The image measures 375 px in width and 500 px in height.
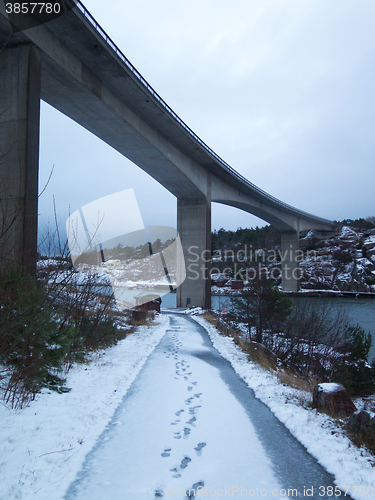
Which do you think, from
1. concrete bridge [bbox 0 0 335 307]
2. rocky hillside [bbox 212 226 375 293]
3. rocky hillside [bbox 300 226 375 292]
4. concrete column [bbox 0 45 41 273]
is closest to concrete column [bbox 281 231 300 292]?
rocky hillside [bbox 212 226 375 293]

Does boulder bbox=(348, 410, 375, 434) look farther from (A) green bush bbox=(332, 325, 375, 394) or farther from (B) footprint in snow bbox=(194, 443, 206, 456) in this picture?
(A) green bush bbox=(332, 325, 375, 394)

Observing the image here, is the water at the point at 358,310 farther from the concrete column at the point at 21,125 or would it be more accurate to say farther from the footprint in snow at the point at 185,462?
the concrete column at the point at 21,125

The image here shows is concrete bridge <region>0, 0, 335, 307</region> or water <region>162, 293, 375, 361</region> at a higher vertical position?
concrete bridge <region>0, 0, 335, 307</region>

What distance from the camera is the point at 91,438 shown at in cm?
431

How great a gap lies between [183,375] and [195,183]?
22674 millimetres

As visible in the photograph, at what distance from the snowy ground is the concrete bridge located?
223cm

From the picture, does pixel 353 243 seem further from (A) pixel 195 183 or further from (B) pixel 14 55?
(B) pixel 14 55

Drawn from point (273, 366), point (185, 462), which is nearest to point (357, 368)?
point (273, 366)

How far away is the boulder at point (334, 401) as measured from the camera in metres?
5.31

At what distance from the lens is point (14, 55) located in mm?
11836

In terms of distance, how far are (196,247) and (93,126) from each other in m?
15.1

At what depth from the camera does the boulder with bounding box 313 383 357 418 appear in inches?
209

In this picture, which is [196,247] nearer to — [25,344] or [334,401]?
[334,401]

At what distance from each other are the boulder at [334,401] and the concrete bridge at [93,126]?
16.3 ft
